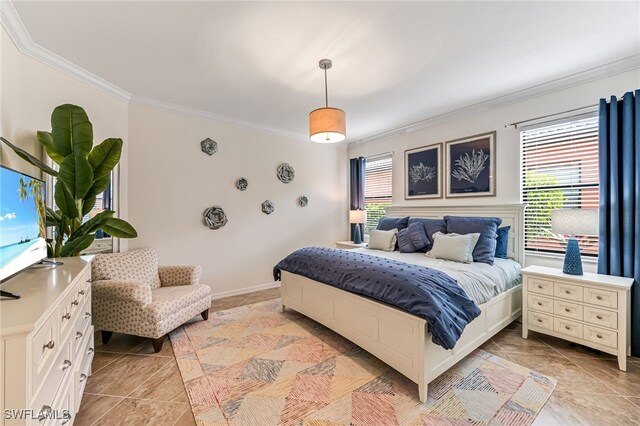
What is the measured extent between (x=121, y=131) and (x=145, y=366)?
8.35ft

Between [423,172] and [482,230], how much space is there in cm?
143

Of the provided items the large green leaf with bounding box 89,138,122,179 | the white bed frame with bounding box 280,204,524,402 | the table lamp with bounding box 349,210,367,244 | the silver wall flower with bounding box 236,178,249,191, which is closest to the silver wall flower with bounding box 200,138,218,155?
the silver wall flower with bounding box 236,178,249,191

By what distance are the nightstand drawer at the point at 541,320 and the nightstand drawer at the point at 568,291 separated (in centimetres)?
24

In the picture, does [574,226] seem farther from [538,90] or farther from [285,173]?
[285,173]

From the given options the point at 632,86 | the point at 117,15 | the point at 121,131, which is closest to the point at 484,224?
the point at 632,86

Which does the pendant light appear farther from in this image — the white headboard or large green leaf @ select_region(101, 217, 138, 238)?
the white headboard

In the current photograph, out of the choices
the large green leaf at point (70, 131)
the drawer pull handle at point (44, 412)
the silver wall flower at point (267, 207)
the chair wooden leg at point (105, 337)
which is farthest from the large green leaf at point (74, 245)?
the silver wall flower at point (267, 207)

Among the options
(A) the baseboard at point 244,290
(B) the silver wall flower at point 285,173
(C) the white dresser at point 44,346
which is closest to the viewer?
(C) the white dresser at point 44,346

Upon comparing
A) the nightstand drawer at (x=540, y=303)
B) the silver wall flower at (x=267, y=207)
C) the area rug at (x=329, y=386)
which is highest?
the silver wall flower at (x=267, y=207)

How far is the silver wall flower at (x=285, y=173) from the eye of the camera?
→ 4.48 meters

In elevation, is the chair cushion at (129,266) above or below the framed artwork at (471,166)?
below

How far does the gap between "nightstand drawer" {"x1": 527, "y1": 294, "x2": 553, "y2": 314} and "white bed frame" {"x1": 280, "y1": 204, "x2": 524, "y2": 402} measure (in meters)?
0.17

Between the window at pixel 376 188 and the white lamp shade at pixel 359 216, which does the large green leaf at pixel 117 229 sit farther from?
the window at pixel 376 188

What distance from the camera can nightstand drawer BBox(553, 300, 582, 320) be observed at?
2.33m
